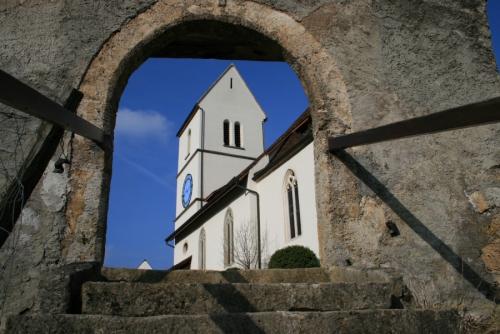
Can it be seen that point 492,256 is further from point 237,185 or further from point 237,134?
point 237,134

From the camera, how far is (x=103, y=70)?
4000 mm

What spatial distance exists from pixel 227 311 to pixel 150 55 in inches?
108

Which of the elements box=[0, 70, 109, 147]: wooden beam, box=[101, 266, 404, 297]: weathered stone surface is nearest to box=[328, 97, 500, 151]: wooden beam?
box=[101, 266, 404, 297]: weathered stone surface

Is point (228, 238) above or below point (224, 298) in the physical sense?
above

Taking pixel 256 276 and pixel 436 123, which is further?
pixel 256 276

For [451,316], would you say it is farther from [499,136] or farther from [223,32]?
[223,32]

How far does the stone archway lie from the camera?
11.7ft

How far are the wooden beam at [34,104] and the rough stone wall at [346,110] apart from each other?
2.43ft

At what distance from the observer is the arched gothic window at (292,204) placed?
51.1 ft

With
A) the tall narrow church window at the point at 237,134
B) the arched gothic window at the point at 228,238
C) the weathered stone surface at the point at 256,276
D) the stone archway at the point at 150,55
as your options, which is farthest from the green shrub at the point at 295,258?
the tall narrow church window at the point at 237,134

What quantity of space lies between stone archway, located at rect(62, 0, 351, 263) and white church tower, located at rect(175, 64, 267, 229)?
2638 centimetres

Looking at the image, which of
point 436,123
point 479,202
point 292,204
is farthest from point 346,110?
point 292,204

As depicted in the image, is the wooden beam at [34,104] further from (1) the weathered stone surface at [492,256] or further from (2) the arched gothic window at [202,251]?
(2) the arched gothic window at [202,251]

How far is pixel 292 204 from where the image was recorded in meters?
16.2
